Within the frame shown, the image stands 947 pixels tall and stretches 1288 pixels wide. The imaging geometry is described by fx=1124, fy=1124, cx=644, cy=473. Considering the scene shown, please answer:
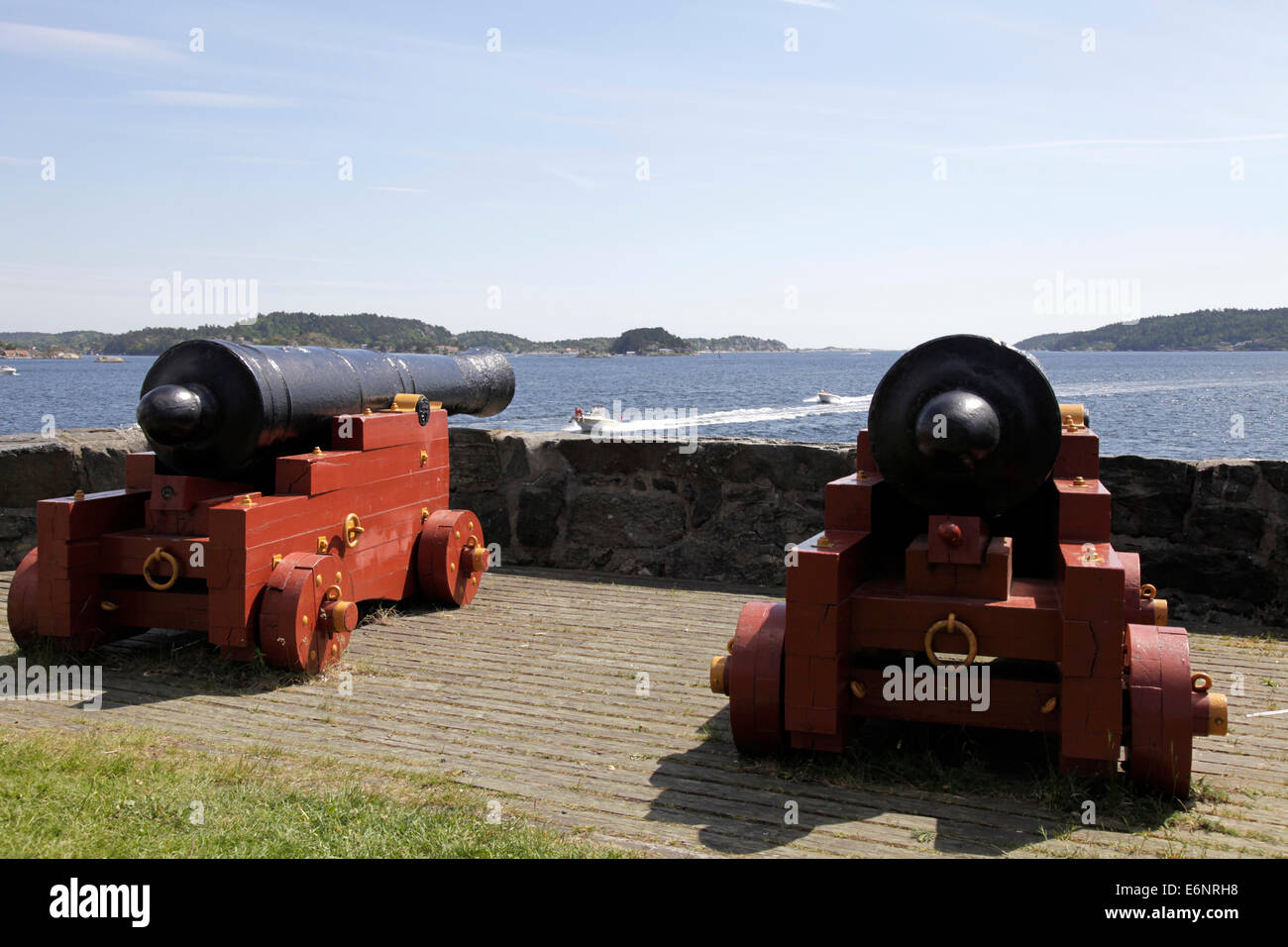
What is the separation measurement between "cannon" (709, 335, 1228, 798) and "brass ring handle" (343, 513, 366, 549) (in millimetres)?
2311

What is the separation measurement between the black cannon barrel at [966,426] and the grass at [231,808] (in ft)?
5.09

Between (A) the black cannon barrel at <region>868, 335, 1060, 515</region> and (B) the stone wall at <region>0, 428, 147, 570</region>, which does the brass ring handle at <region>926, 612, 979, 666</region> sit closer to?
(A) the black cannon barrel at <region>868, 335, 1060, 515</region>

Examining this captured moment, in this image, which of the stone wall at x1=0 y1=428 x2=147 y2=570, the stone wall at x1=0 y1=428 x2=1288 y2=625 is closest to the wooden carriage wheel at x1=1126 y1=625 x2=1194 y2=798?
the stone wall at x1=0 y1=428 x2=1288 y2=625

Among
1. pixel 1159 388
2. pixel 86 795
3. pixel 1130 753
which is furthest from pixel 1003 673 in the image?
pixel 1159 388

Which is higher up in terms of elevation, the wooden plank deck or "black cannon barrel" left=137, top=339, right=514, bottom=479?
"black cannon barrel" left=137, top=339, right=514, bottom=479

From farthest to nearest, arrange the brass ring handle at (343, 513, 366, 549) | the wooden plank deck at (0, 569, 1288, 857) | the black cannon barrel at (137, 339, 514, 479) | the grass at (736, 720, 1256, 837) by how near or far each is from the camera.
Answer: the brass ring handle at (343, 513, 366, 549) → the black cannon barrel at (137, 339, 514, 479) → the grass at (736, 720, 1256, 837) → the wooden plank deck at (0, 569, 1288, 857)

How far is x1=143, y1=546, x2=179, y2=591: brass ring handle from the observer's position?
4.82 metres

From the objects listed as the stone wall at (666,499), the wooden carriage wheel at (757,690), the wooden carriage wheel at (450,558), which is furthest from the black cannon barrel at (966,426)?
the wooden carriage wheel at (450,558)

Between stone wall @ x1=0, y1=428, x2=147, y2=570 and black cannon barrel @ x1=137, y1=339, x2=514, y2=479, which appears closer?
black cannon barrel @ x1=137, y1=339, x2=514, y2=479

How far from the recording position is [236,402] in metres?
4.90

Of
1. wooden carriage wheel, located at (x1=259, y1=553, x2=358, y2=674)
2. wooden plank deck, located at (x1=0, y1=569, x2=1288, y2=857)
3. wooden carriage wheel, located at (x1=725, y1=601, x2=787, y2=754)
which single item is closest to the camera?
wooden plank deck, located at (x1=0, y1=569, x2=1288, y2=857)

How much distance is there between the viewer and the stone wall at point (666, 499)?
6012 millimetres

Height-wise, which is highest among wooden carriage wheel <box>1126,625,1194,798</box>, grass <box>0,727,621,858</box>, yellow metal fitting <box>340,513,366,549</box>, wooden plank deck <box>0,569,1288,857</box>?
yellow metal fitting <box>340,513,366,549</box>
